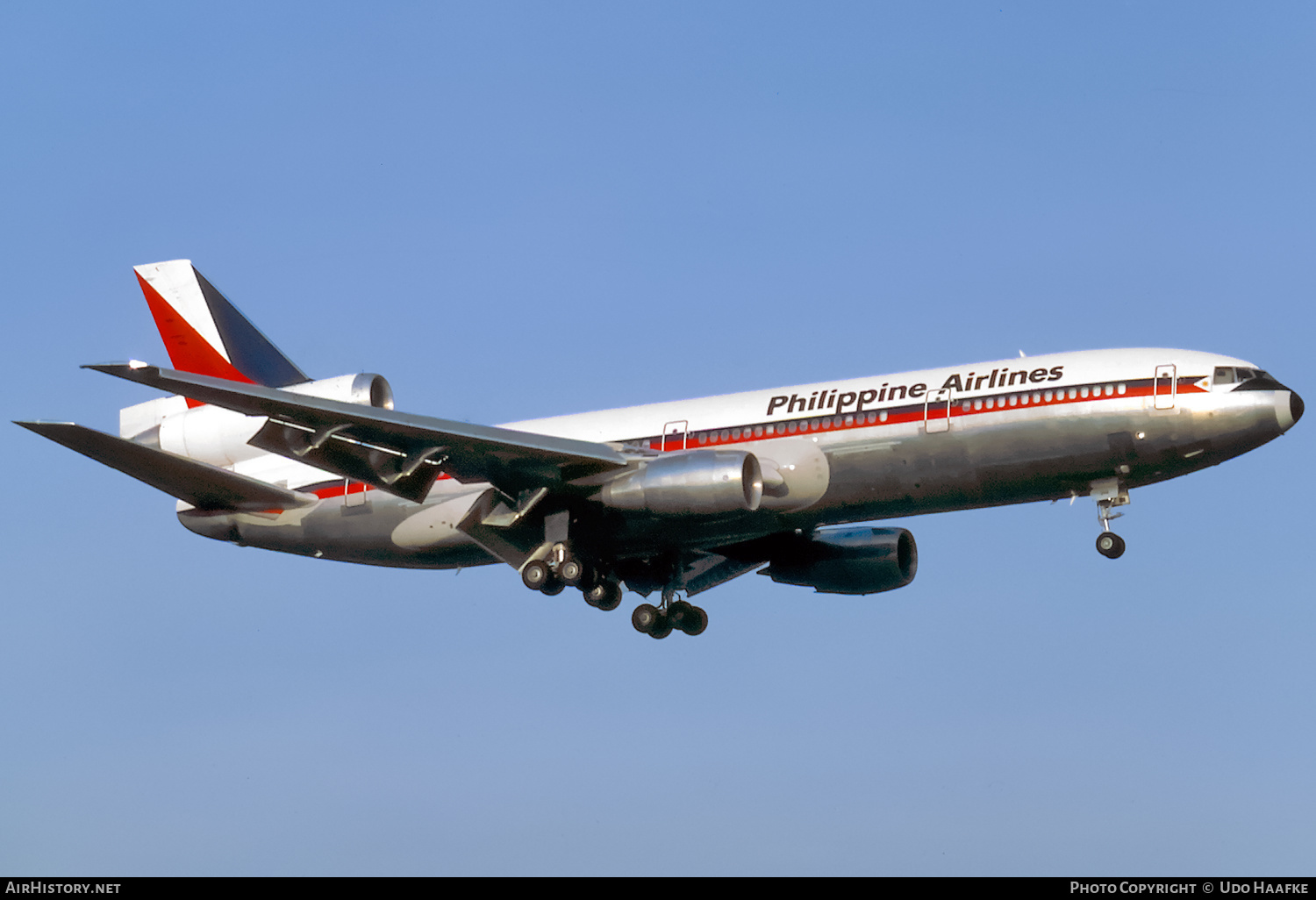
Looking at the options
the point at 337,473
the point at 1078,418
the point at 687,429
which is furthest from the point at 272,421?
the point at 1078,418

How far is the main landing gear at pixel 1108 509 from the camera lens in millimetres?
33125

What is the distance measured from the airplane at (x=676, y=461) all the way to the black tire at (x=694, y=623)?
1.7 inches

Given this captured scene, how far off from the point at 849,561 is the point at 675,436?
6503mm

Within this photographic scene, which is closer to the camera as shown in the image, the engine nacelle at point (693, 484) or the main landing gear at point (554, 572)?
the engine nacelle at point (693, 484)

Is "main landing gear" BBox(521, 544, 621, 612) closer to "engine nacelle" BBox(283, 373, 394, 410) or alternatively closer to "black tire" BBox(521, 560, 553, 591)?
"black tire" BBox(521, 560, 553, 591)

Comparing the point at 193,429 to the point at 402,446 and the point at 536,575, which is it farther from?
the point at 536,575

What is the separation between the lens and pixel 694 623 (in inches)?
1543

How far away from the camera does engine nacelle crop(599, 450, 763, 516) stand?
32594 millimetres

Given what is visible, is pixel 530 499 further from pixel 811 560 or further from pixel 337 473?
pixel 811 560

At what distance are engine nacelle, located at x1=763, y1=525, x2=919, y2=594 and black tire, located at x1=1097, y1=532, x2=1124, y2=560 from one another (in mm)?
6783

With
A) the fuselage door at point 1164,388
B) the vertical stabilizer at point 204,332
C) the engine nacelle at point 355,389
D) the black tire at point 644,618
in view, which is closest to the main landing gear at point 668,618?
the black tire at point 644,618

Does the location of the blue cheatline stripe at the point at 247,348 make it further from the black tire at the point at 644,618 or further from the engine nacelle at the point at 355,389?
the black tire at the point at 644,618

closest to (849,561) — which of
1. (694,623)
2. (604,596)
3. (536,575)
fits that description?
(694,623)
